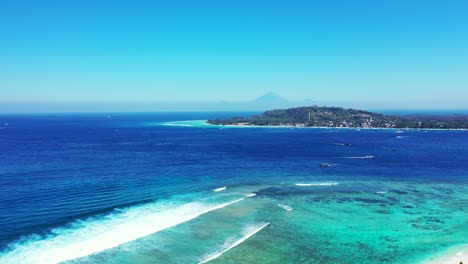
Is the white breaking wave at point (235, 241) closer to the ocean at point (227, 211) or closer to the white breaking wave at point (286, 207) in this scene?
the ocean at point (227, 211)

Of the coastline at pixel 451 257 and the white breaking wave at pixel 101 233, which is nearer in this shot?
the coastline at pixel 451 257

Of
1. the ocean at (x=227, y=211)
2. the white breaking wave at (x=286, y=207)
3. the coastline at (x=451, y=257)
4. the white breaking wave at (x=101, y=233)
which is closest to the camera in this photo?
the coastline at (x=451, y=257)

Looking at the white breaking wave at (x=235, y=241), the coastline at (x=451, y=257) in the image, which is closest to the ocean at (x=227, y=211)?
the white breaking wave at (x=235, y=241)

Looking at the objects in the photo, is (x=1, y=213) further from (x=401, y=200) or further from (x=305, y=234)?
(x=401, y=200)

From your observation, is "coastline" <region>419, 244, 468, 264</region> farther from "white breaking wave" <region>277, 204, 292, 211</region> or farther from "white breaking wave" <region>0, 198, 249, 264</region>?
"white breaking wave" <region>0, 198, 249, 264</region>

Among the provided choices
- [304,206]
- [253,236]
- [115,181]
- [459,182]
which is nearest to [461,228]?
[304,206]

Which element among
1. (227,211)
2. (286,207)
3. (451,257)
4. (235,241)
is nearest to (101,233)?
(235,241)
